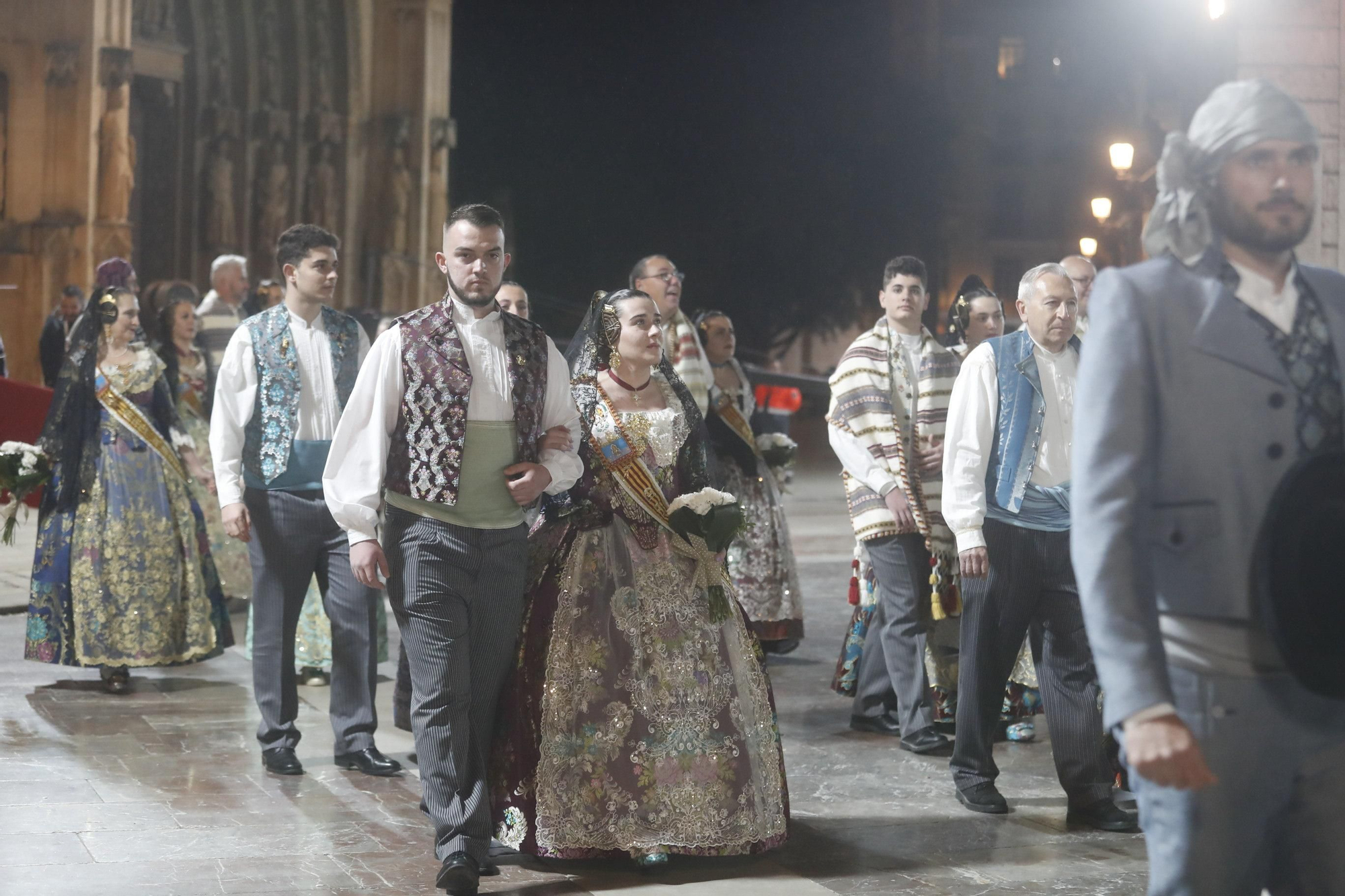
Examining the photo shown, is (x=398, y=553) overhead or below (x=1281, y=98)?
below

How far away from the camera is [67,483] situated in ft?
27.0

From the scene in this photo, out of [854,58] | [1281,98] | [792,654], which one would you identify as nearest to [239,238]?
[854,58]

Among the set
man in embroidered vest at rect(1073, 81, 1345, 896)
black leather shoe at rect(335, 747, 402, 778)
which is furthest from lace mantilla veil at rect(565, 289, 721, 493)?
man in embroidered vest at rect(1073, 81, 1345, 896)

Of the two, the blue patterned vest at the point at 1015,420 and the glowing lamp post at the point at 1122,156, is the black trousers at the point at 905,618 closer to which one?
the blue patterned vest at the point at 1015,420

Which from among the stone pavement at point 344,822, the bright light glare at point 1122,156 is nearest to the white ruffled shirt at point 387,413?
the stone pavement at point 344,822

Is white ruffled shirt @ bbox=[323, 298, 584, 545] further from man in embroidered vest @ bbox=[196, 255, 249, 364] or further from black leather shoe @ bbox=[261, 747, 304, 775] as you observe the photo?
man in embroidered vest @ bbox=[196, 255, 249, 364]

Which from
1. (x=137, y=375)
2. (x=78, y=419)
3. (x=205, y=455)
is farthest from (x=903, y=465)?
(x=205, y=455)

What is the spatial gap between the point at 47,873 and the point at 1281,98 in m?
3.92

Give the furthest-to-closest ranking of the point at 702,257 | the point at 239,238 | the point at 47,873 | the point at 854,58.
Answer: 1. the point at 854,58
2. the point at 702,257
3. the point at 239,238
4. the point at 47,873

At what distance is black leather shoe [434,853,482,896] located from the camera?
484 centimetres

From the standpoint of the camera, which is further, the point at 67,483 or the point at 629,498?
the point at 67,483

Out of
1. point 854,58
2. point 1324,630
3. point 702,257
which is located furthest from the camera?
point 854,58

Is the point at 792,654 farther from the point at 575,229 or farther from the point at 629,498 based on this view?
the point at 575,229

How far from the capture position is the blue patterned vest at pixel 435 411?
200 inches
